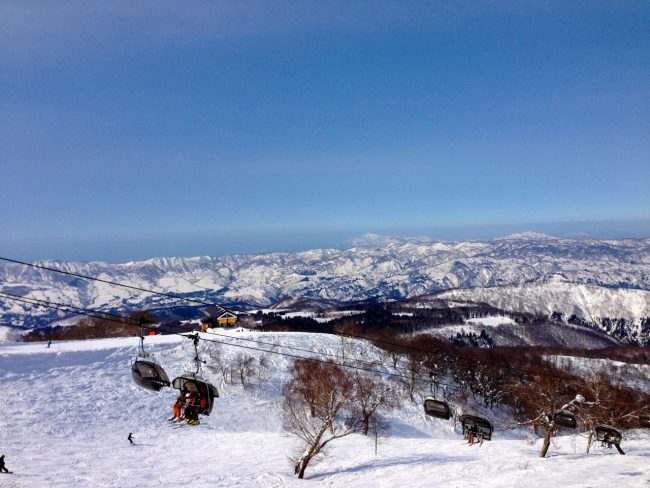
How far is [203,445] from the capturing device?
1599 inches

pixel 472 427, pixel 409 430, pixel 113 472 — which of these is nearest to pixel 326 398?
pixel 472 427

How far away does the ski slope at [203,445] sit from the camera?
90.5ft

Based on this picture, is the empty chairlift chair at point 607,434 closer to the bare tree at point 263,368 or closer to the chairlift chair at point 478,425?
the chairlift chair at point 478,425

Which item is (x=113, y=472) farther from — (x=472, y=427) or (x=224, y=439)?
(x=472, y=427)

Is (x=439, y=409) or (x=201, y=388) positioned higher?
(x=201, y=388)

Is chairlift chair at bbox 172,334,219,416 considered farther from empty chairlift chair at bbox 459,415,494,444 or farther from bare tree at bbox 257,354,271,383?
bare tree at bbox 257,354,271,383

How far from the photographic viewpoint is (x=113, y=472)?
1188 inches

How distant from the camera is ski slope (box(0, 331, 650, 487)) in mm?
27578

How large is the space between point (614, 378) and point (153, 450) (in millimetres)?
141714

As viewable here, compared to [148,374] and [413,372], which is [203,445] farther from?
[413,372]

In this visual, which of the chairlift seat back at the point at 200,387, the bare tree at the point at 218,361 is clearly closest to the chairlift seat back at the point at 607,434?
the chairlift seat back at the point at 200,387

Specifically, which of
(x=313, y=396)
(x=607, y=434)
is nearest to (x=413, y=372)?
(x=313, y=396)

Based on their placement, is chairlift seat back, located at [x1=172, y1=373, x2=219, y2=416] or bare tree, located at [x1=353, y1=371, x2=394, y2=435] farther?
bare tree, located at [x1=353, y1=371, x2=394, y2=435]

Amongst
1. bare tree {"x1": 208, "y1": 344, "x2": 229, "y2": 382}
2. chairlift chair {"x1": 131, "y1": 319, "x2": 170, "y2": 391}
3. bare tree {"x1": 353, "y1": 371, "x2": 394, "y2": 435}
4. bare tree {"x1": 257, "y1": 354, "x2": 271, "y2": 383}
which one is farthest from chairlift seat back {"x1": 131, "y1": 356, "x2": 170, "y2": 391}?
bare tree {"x1": 257, "y1": 354, "x2": 271, "y2": 383}
